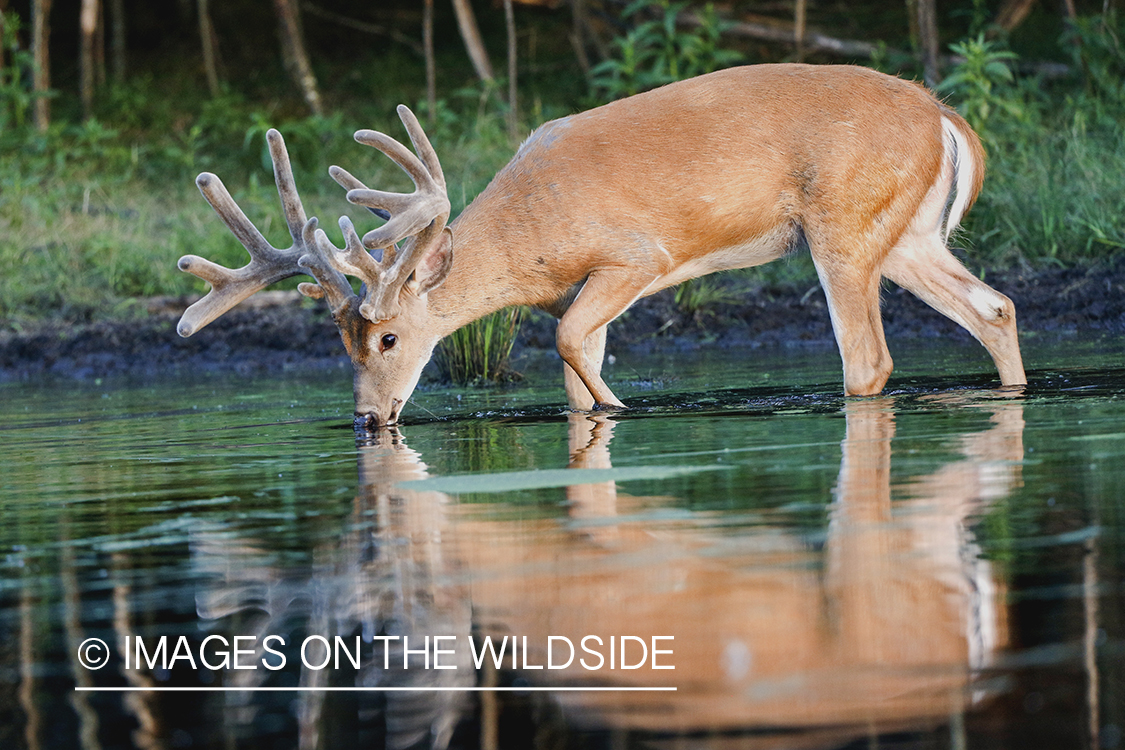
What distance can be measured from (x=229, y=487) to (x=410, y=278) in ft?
Answer: 8.44

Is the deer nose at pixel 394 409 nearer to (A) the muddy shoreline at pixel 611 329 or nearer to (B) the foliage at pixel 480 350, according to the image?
(B) the foliage at pixel 480 350

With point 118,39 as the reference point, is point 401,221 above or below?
below

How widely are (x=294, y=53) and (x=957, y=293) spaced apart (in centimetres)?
1370

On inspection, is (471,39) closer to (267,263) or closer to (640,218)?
(267,263)

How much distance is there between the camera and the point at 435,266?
7.25 meters

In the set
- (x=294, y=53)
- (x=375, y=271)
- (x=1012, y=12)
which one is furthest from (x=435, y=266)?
(x=294, y=53)

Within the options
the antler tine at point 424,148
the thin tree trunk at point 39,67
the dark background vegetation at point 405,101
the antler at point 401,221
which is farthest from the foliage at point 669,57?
the antler at point 401,221

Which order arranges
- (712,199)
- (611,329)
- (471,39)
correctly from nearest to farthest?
(712,199) → (611,329) → (471,39)

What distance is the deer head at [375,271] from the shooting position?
693 cm

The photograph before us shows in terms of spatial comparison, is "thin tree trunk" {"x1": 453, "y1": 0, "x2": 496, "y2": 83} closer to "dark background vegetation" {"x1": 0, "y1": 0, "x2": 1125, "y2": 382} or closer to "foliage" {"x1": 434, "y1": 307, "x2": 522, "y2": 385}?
"dark background vegetation" {"x1": 0, "y1": 0, "x2": 1125, "y2": 382}

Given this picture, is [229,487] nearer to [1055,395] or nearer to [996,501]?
[996,501]

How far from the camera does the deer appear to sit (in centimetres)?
711

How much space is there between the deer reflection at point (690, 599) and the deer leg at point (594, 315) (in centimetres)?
→ 283

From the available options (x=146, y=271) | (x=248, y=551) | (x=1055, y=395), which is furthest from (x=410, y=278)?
(x=146, y=271)
